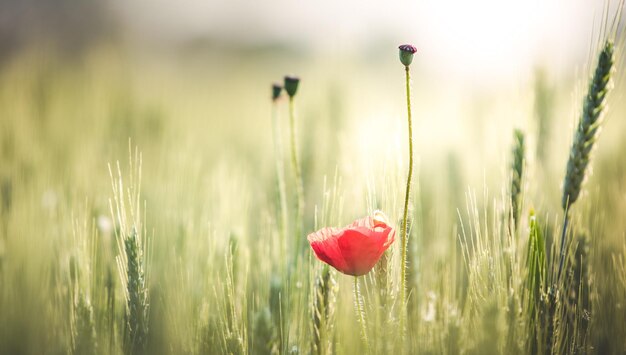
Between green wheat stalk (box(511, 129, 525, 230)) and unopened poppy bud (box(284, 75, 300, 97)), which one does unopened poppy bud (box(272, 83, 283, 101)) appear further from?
green wheat stalk (box(511, 129, 525, 230))

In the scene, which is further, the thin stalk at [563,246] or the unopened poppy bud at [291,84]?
the unopened poppy bud at [291,84]

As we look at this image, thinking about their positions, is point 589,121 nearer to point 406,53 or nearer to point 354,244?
point 406,53

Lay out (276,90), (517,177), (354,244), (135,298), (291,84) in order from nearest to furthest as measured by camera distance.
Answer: (354,244) → (135,298) → (517,177) → (291,84) → (276,90)

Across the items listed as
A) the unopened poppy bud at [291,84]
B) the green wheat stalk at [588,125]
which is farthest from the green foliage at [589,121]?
the unopened poppy bud at [291,84]

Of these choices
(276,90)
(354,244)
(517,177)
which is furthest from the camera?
(276,90)

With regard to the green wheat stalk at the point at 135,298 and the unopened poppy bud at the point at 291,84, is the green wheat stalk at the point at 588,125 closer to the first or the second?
the unopened poppy bud at the point at 291,84

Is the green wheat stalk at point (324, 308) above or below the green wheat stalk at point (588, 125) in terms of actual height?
below

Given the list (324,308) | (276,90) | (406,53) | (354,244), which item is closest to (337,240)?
(354,244)

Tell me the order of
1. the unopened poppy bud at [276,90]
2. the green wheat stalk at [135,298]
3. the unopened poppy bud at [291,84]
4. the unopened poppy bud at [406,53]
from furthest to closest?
the unopened poppy bud at [276,90] → the unopened poppy bud at [291,84] → the green wheat stalk at [135,298] → the unopened poppy bud at [406,53]
